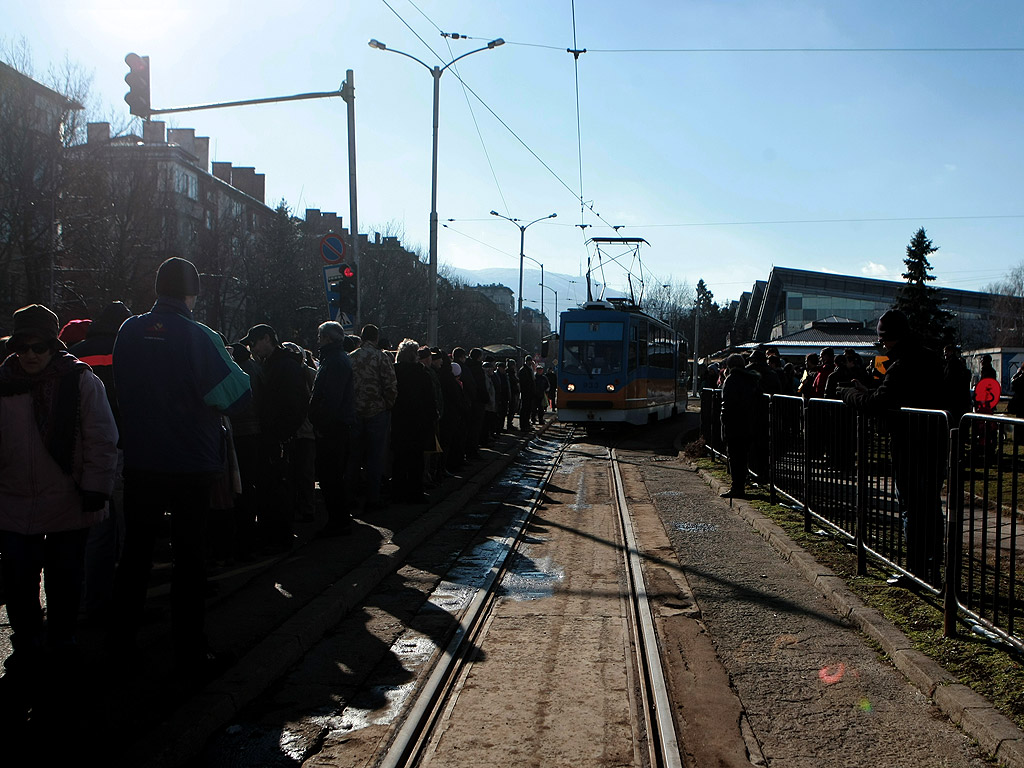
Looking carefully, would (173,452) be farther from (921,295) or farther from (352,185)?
(921,295)

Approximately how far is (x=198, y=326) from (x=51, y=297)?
2224 centimetres

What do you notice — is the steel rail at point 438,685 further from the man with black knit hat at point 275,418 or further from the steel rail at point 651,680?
the man with black knit hat at point 275,418

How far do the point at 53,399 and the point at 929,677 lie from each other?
448 centimetres

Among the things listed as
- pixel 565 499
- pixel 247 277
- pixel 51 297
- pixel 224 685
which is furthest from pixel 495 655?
pixel 247 277

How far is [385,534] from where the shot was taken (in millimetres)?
8547

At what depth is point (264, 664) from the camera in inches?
186

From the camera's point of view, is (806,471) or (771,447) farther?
(771,447)

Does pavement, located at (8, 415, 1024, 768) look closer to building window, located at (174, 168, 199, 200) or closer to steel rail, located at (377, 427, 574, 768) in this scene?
steel rail, located at (377, 427, 574, 768)

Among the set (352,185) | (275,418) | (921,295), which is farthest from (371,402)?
(921,295)

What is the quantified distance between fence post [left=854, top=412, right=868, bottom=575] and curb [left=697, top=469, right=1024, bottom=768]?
25 centimetres

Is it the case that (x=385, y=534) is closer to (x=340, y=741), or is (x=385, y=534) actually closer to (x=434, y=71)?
(x=340, y=741)

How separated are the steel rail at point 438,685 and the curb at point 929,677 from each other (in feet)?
7.75

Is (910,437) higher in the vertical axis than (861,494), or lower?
higher

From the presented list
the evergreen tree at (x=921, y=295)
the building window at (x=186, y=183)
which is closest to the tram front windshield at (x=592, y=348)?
the building window at (x=186, y=183)
